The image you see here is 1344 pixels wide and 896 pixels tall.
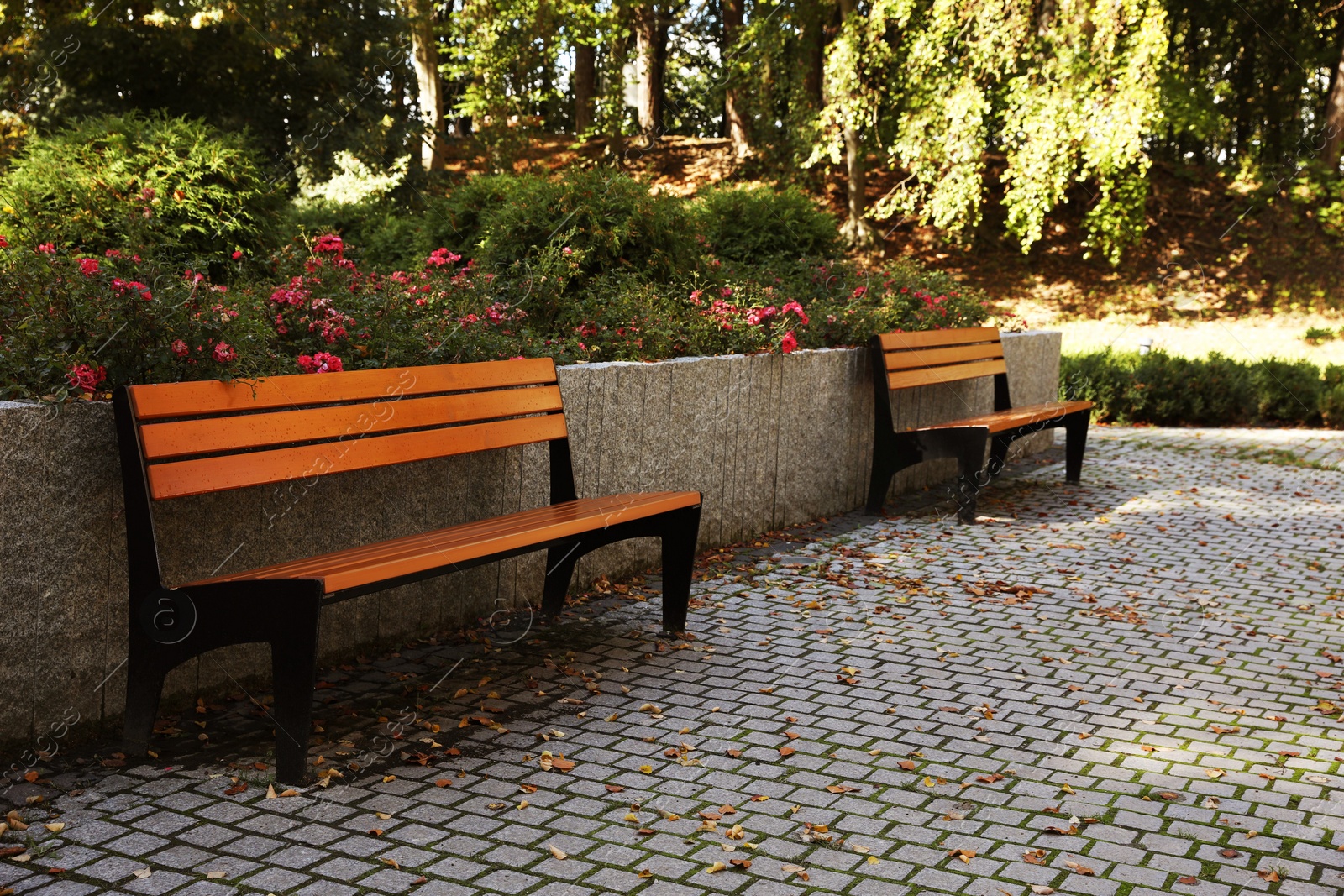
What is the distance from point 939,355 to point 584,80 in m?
18.8

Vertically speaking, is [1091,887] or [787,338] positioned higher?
[787,338]

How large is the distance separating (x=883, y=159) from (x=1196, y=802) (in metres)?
23.4

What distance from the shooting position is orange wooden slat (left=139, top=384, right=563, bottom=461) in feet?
11.8

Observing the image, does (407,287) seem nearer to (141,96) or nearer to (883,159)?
(141,96)

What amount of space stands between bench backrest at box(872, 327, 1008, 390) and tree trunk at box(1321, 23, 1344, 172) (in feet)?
52.8

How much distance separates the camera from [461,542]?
408 cm

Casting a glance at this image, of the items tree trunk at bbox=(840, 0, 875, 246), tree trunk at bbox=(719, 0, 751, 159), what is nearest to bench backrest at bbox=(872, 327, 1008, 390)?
tree trunk at bbox=(840, 0, 875, 246)

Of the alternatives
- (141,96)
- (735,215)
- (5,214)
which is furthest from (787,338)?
(141,96)

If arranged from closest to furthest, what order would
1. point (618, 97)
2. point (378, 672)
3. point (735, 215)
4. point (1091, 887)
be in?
point (1091, 887) → point (378, 672) → point (735, 215) → point (618, 97)

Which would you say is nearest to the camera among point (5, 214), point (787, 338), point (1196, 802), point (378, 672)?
point (1196, 802)

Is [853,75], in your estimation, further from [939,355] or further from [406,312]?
[406,312]

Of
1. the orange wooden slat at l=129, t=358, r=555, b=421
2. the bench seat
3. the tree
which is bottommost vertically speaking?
the bench seat

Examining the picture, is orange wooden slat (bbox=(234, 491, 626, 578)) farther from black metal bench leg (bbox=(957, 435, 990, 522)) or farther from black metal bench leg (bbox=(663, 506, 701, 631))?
black metal bench leg (bbox=(957, 435, 990, 522))

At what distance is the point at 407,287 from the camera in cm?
613
